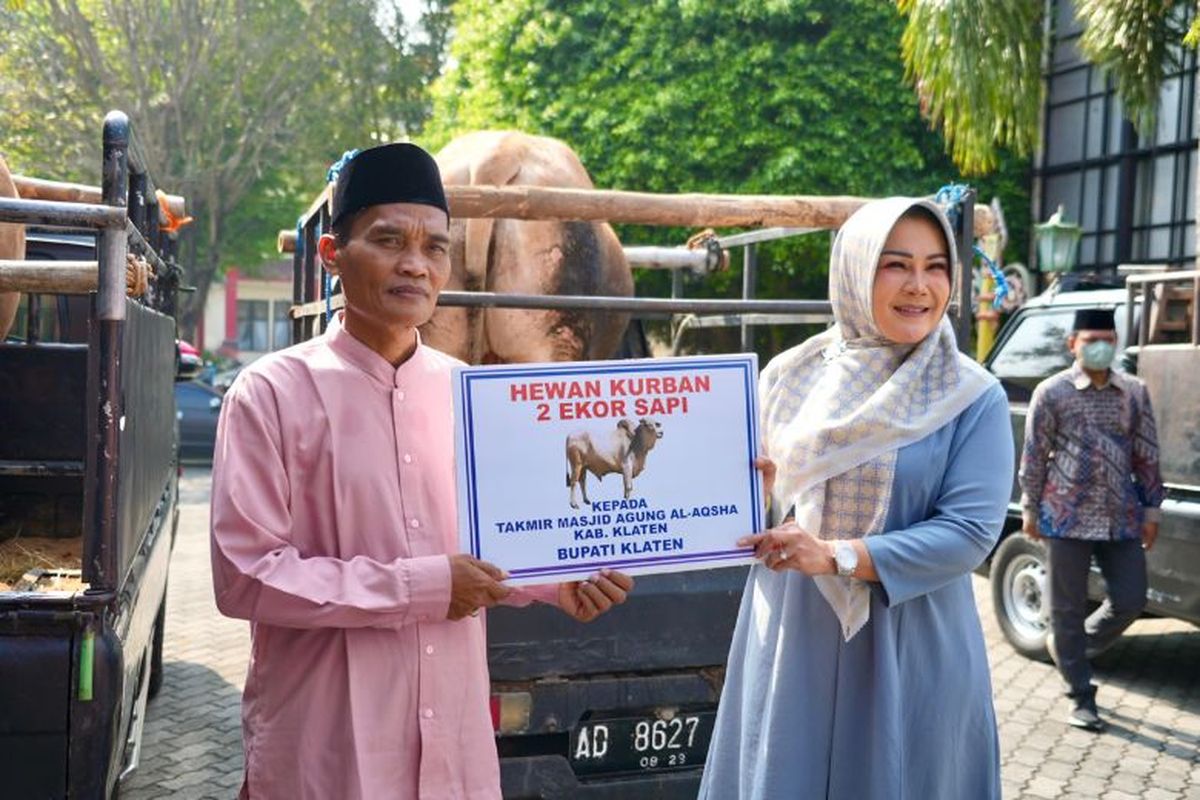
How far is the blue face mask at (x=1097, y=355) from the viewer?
6156 mm

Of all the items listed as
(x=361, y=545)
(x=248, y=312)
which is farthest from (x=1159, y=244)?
(x=248, y=312)

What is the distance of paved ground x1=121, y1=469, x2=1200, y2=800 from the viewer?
214 inches

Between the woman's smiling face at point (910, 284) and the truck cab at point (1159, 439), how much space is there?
159 inches

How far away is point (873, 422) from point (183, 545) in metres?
10.1

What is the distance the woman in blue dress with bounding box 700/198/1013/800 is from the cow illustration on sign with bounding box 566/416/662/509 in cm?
31

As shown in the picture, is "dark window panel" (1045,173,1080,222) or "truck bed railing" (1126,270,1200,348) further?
"dark window panel" (1045,173,1080,222)

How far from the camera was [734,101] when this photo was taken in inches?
675

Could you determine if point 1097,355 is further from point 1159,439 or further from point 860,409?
point 860,409

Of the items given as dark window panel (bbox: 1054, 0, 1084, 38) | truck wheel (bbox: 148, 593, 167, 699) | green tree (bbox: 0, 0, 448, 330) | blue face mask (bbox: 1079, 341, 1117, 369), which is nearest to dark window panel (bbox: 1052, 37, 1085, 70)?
dark window panel (bbox: 1054, 0, 1084, 38)

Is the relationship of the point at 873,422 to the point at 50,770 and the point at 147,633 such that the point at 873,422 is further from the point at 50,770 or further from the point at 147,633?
the point at 147,633

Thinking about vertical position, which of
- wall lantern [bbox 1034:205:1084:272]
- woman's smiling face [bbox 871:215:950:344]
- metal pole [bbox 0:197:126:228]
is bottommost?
woman's smiling face [bbox 871:215:950:344]

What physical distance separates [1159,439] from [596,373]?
4998 millimetres

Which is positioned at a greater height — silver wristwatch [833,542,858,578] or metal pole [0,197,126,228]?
metal pole [0,197,126,228]

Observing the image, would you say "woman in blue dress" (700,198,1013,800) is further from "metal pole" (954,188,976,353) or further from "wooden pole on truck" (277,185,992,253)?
"metal pole" (954,188,976,353)
